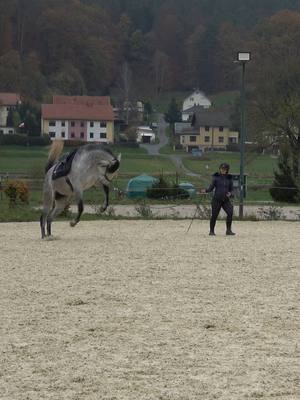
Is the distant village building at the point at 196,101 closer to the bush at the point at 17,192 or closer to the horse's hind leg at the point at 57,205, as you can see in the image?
the bush at the point at 17,192

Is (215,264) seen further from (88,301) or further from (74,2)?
(74,2)

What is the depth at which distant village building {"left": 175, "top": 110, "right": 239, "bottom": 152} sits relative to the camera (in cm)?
10781

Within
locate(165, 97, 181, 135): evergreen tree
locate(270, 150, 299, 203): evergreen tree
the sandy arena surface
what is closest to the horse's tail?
the sandy arena surface

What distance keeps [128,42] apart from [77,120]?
168 feet

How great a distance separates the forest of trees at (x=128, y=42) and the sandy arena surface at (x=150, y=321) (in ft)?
334

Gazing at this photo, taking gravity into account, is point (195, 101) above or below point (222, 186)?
above

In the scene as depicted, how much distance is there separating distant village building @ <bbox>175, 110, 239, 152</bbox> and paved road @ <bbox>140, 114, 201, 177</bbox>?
7.10 feet

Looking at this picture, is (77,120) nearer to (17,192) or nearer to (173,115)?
(173,115)

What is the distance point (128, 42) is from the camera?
6230 inches

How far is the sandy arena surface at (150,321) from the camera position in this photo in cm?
704

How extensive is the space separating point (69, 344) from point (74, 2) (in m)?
143

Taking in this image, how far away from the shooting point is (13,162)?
69938 mm

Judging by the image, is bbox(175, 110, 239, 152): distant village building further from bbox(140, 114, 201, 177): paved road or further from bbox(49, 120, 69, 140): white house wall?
bbox(49, 120, 69, 140): white house wall

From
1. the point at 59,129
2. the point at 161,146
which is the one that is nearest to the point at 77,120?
the point at 59,129
